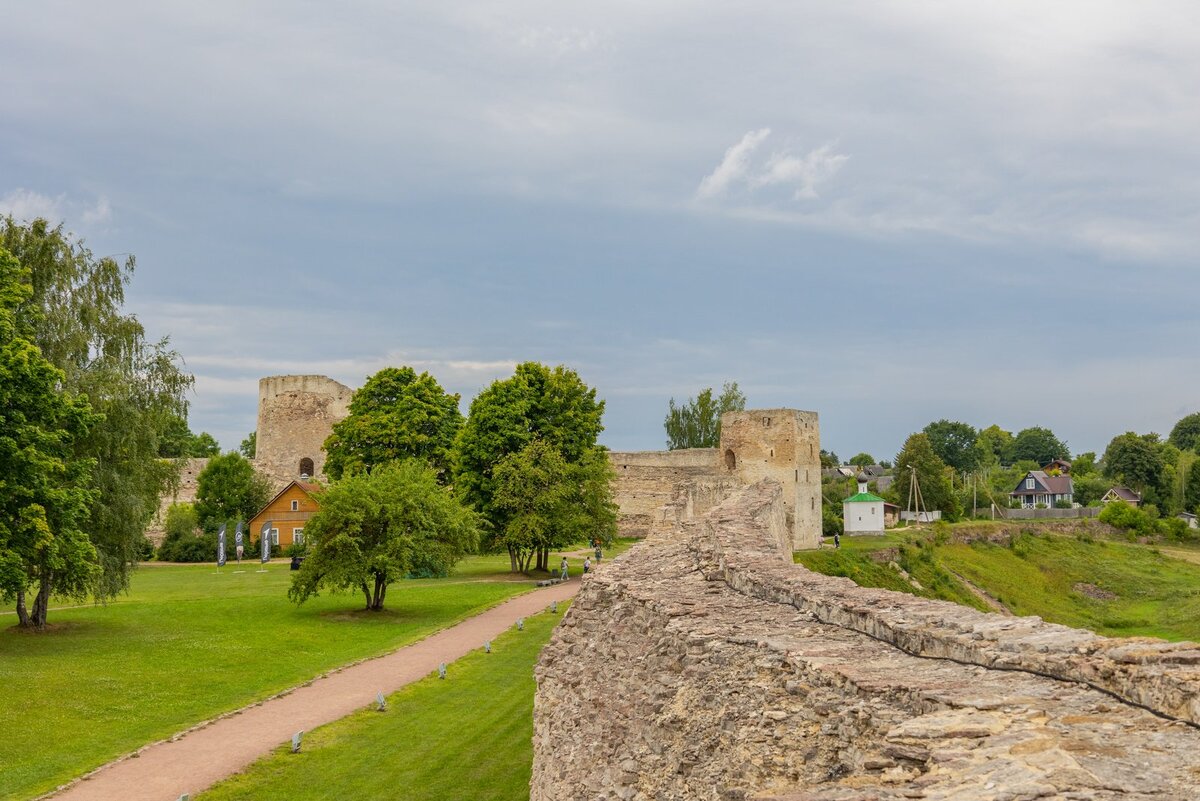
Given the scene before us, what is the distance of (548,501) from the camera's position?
120ft

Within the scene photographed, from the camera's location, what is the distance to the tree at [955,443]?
10862 centimetres

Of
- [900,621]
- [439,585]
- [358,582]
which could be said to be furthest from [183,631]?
[900,621]

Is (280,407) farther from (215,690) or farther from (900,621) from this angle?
(900,621)

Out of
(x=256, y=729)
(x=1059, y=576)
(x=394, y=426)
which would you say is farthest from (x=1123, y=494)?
(x=256, y=729)

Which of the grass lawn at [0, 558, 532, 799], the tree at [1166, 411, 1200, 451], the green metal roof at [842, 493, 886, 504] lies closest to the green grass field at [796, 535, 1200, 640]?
the green metal roof at [842, 493, 886, 504]

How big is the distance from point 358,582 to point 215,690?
8.78m

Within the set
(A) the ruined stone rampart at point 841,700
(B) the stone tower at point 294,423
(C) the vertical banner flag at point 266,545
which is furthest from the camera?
(B) the stone tower at point 294,423

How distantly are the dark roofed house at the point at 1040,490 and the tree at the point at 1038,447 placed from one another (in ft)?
146

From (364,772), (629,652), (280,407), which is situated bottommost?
(364,772)

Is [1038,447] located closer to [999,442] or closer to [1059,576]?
[999,442]

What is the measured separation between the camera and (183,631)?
25.9 metres

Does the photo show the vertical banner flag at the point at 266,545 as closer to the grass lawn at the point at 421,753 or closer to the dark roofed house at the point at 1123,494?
the grass lawn at the point at 421,753

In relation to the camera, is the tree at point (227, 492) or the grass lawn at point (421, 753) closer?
the grass lawn at point (421, 753)

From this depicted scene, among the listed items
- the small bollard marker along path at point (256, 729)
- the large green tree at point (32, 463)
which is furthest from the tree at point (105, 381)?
the small bollard marker along path at point (256, 729)
